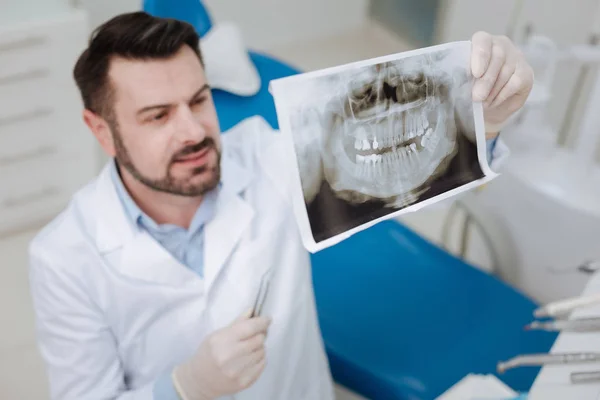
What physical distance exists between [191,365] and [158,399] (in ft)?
0.30

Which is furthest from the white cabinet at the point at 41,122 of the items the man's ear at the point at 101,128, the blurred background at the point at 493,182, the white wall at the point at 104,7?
the man's ear at the point at 101,128

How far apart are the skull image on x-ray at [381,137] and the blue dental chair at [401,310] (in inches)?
26.5

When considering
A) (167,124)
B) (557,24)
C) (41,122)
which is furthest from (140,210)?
(557,24)

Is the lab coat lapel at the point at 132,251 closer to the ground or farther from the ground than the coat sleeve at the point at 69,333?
farther from the ground

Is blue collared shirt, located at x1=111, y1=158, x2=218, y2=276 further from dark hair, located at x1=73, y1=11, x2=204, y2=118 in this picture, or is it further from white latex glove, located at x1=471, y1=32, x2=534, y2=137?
white latex glove, located at x1=471, y1=32, x2=534, y2=137

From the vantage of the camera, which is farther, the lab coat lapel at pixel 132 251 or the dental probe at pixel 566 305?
the lab coat lapel at pixel 132 251

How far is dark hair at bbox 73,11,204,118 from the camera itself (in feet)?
3.06

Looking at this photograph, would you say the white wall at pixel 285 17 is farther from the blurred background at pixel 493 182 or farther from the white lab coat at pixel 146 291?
the white lab coat at pixel 146 291

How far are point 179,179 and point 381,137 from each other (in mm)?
373

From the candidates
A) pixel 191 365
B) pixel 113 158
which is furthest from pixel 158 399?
pixel 113 158

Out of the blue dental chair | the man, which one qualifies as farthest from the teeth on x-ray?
the blue dental chair

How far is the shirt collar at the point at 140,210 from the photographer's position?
103cm

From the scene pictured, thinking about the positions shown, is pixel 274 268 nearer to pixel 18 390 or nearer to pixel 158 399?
pixel 158 399

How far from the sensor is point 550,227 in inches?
60.5
